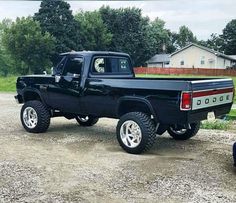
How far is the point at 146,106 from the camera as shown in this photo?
745 centimetres

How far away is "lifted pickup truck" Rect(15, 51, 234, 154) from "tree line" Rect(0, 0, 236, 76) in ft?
144

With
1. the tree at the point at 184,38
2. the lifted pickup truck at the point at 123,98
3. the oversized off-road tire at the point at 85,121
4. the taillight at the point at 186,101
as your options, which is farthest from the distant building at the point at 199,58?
the taillight at the point at 186,101

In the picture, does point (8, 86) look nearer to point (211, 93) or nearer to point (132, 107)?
point (132, 107)

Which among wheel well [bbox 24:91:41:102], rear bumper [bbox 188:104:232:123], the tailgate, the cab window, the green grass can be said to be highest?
the cab window

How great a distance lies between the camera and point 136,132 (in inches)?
300

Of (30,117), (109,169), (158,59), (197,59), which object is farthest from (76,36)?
(109,169)

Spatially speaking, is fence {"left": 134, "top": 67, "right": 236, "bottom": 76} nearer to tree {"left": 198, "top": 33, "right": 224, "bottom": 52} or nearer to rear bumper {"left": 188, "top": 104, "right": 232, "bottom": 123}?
tree {"left": 198, "top": 33, "right": 224, "bottom": 52}

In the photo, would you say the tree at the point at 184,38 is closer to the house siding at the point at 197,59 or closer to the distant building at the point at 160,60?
the distant building at the point at 160,60

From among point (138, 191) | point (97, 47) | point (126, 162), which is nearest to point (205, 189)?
point (138, 191)

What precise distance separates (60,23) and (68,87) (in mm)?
51149

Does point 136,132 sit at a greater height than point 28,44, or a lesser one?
lesser

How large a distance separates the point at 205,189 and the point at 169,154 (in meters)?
2.18

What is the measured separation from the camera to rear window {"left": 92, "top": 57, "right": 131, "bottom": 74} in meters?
8.81

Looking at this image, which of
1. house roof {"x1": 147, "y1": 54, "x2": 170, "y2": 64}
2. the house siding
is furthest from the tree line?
the house siding
